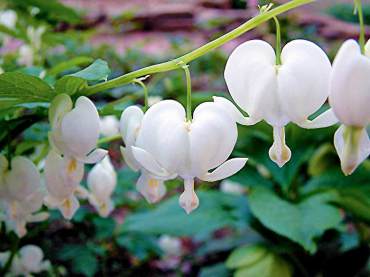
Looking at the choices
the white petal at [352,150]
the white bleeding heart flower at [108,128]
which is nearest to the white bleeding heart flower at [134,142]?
the white petal at [352,150]

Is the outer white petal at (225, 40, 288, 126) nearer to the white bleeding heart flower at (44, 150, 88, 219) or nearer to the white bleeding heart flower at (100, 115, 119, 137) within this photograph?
the white bleeding heart flower at (44, 150, 88, 219)

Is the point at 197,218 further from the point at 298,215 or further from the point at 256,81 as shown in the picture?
the point at 256,81

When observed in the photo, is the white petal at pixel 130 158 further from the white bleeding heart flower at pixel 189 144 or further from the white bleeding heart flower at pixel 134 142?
the white bleeding heart flower at pixel 189 144

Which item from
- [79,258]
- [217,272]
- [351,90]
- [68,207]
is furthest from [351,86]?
[217,272]

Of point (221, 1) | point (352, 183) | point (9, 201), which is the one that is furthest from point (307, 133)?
point (221, 1)

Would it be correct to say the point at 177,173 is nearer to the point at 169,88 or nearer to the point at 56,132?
the point at 56,132

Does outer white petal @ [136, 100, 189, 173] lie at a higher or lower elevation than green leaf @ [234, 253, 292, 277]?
higher

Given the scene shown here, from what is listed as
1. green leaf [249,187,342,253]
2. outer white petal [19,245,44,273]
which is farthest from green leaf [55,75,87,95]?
green leaf [249,187,342,253]
